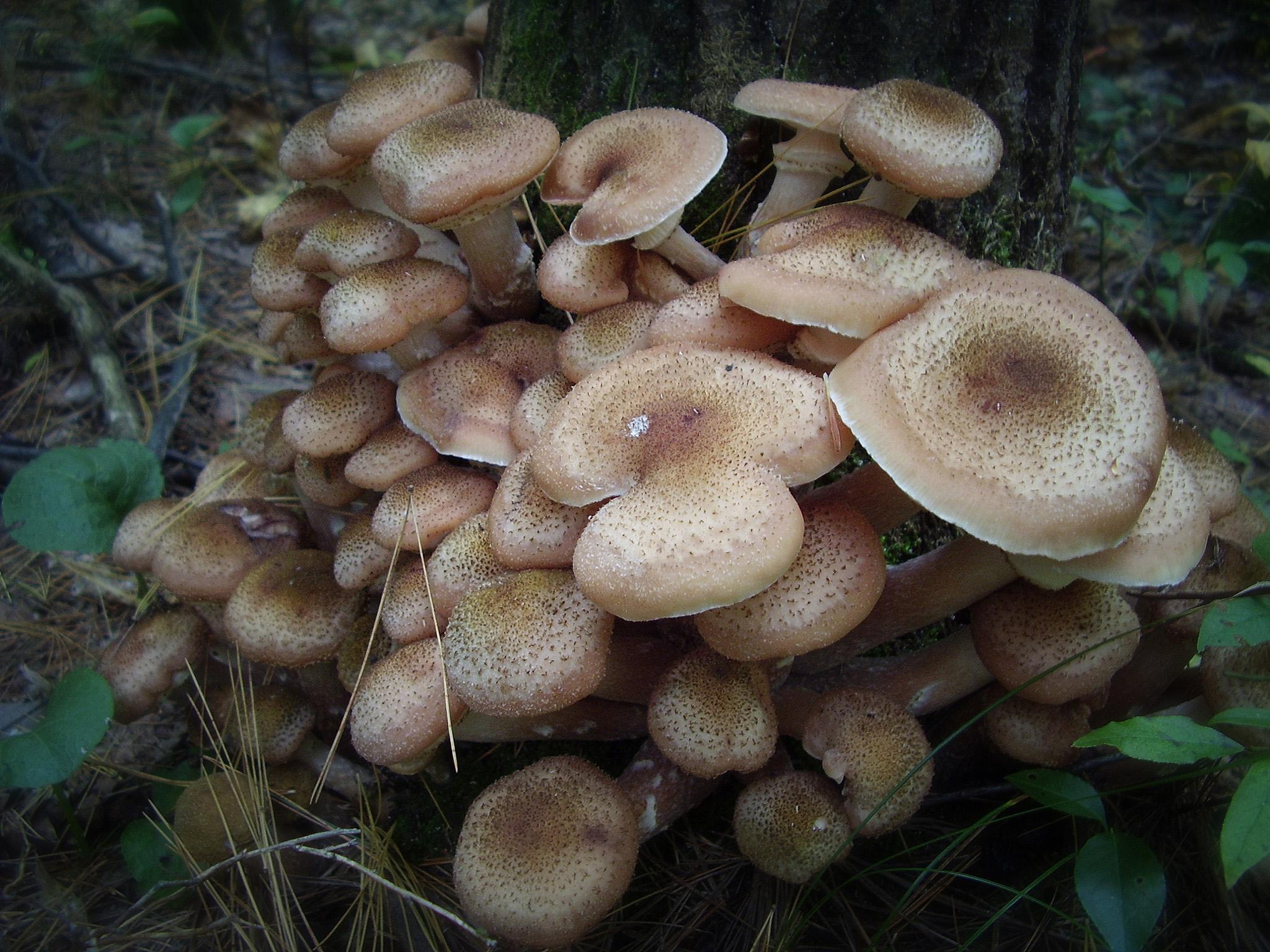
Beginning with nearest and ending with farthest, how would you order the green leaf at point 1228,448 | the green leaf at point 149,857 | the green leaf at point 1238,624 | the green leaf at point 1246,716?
the green leaf at point 1246,716
the green leaf at point 1238,624
the green leaf at point 149,857
the green leaf at point 1228,448

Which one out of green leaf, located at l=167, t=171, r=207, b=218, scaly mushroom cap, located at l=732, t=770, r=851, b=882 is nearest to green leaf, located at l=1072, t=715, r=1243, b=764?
scaly mushroom cap, located at l=732, t=770, r=851, b=882

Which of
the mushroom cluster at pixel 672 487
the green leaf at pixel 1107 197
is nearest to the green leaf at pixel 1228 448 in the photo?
the green leaf at pixel 1107 197

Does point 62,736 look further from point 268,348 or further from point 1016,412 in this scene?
point 268,348

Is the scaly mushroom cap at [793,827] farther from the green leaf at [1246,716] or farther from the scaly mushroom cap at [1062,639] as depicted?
the green leaf at [1246,716]

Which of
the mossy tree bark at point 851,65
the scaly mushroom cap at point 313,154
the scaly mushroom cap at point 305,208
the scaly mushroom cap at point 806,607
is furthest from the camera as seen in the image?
the scaly mushroom cap at point 305,208

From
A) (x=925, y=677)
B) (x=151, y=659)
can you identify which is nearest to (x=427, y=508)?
(x=151, y=659)

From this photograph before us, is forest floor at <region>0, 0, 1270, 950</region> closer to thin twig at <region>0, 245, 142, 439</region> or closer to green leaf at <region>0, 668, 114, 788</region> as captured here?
thin twig at <region>0, 245, 142, 439</region>
